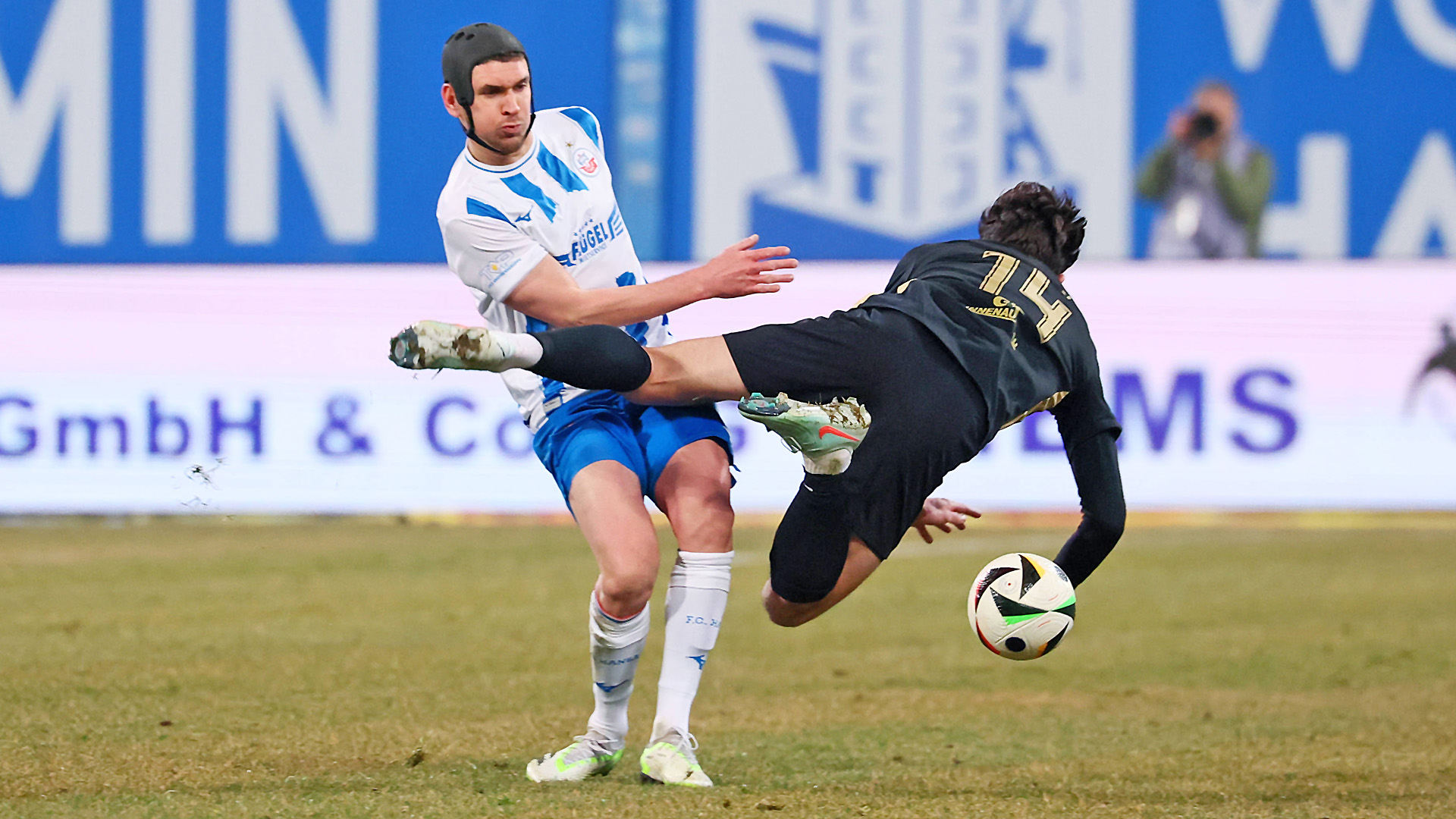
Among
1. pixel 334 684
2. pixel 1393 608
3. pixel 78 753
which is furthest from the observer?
pixel 1393 608

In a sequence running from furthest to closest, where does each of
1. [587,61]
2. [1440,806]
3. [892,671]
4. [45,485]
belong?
[587,61]
[45,485]
[892,671]
[1440,806]

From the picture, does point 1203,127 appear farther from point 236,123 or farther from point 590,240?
point 590,240

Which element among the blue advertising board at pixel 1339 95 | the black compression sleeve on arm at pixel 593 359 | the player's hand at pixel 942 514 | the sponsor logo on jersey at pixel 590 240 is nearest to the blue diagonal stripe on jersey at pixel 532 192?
the sponsor logo on jersey at pixel 590 240

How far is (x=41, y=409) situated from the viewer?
1206cm

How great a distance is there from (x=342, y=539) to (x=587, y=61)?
206 inches

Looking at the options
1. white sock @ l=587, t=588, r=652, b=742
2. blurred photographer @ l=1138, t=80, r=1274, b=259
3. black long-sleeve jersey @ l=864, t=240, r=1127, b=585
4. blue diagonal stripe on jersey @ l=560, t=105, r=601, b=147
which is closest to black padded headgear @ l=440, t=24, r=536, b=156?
blue diagonal stripe on jersey @ l=560, t=105, r=601, b=147

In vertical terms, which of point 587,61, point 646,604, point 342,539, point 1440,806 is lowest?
point 342,539

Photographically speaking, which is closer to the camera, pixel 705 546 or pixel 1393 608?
pixel 705 546

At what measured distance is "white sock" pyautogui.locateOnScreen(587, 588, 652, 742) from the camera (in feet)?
17.0

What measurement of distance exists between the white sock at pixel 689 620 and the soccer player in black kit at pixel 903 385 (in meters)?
0.22

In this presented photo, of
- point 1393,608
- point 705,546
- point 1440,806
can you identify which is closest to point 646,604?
point 705,546

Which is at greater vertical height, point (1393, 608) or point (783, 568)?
point (783, 568)

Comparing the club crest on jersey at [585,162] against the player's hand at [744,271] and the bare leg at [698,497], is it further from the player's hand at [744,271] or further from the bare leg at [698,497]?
the bare leg at [698,497]

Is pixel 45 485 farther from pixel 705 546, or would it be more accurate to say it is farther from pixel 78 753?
pixel 705 546
